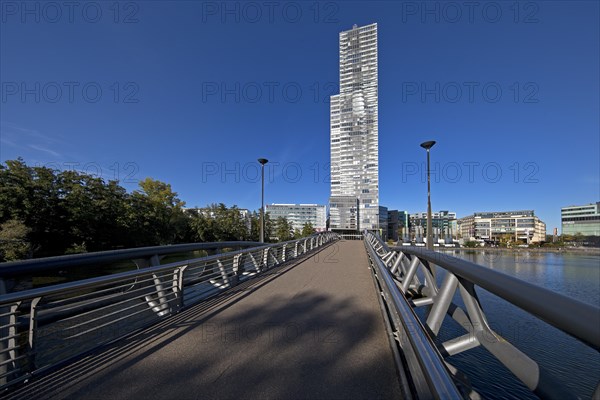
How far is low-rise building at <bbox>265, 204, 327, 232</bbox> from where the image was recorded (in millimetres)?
133837

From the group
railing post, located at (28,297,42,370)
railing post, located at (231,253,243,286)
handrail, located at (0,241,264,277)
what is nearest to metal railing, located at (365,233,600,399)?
railing post, located at (28,297,42,370)

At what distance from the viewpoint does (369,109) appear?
83750 mm

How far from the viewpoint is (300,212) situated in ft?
446

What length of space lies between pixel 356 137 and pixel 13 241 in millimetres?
81194

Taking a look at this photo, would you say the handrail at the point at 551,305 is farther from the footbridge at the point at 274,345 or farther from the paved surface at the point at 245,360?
the paved surface at the point at 245,360

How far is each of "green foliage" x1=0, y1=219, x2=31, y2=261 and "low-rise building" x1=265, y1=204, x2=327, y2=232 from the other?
114 metres

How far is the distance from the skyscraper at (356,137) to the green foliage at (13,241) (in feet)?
221

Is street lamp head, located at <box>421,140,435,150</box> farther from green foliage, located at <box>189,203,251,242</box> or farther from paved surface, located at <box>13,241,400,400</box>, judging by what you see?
green foliage, located at <box>189,203,251,242</box>

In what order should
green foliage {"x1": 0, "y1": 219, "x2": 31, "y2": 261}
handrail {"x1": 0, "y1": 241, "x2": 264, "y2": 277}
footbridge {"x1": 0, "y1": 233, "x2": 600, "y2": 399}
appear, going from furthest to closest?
green foliage {"x1": 0, "y1": 219, "x2": 31, "y2": 261}
handrail {"x1": 0, "y1": 241, "x2": 264, "y2": 277}
footbridge {"x1": 0, "y1": 233, "x2": 600, "y2": 399}

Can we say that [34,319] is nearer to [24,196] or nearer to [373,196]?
[24,196]

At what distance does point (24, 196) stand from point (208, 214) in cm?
3106

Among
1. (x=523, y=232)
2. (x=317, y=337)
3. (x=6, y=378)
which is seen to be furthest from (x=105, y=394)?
(x=523, y=232)

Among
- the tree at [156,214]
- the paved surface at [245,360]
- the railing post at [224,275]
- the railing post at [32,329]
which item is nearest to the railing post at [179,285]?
the paved surface at [245,360]

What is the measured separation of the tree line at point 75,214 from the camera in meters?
19.6
